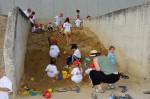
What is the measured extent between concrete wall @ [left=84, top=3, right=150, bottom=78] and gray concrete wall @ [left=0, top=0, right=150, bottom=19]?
6497 millimetres

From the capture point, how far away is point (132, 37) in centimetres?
1096

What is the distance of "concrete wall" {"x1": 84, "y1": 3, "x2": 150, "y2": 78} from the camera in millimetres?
10166

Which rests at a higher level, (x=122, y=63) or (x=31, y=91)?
(x=122, y=63)

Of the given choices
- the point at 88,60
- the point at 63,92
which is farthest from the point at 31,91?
the point at 88,60

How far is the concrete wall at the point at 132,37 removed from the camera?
10166 mm

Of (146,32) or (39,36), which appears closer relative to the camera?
(146,32)

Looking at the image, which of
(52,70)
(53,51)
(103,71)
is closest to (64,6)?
(53,51)

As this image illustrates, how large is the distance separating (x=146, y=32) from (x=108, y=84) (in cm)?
223

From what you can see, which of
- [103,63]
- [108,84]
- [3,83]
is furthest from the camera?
[108,84]

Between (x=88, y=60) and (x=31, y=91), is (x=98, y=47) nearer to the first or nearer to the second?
(x=88, y=60)

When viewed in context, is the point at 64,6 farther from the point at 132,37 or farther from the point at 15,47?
the point at 15,47

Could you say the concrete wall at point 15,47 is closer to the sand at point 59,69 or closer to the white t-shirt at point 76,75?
the sand at point 59,69

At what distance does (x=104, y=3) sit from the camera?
19.9m

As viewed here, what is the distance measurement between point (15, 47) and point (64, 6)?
10.4m
